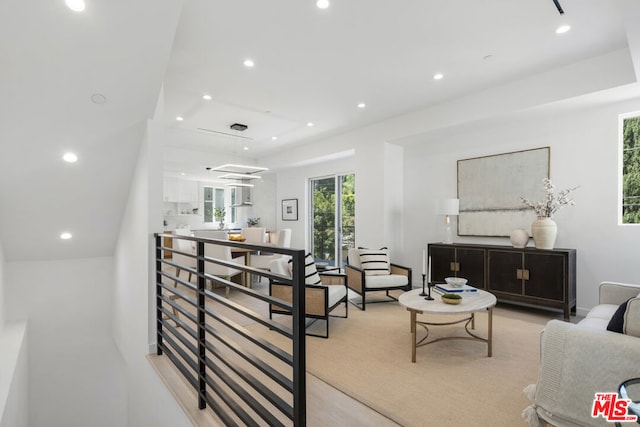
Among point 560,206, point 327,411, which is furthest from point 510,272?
point 327,411

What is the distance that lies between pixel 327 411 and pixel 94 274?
13.1 ft

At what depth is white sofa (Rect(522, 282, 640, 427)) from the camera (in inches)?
60.0

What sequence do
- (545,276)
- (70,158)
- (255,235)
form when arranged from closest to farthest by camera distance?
1. (70,158)
2. (545,276)
3. (255,235)

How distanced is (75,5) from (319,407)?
2.91m

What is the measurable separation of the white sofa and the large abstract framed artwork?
9.71 feet

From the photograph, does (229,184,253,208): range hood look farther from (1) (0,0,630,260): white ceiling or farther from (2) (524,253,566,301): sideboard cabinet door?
(2) (524,253,566,301): sideboard cabinet door

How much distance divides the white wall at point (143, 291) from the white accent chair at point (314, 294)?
3.70 ft

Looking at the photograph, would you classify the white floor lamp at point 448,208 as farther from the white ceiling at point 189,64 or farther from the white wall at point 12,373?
the white wall at point 12,373

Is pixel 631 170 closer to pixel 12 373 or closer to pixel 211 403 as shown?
pixel 211 403

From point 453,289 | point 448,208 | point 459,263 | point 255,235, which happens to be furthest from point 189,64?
point 459,263

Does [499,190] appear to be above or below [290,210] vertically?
above

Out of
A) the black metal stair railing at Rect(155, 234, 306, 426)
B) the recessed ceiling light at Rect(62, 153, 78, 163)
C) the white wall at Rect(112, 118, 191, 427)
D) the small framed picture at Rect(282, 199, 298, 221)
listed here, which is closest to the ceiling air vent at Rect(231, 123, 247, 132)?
the white wall at Rect(112, 118, 191, 427)

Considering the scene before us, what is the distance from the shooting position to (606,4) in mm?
2508

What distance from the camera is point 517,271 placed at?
402cm
